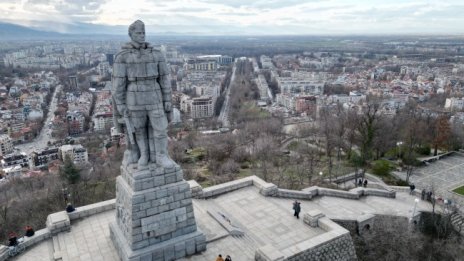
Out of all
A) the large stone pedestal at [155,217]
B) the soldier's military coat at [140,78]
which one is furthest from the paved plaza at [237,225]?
the soldier's military coat at [140,78]

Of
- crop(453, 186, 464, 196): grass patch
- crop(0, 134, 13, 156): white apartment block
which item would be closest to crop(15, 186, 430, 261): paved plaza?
crop(453, 186, 464, 196): grass patch

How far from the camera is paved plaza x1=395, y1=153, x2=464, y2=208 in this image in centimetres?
2638

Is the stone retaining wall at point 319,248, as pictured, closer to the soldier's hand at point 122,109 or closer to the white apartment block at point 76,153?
the soldier's hand at point 122,109

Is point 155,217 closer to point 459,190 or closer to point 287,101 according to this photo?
point 459,190

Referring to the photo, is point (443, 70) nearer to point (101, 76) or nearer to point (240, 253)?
point (101, 76)

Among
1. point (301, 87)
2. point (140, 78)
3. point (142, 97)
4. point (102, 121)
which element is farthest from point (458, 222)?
point (301, 87)

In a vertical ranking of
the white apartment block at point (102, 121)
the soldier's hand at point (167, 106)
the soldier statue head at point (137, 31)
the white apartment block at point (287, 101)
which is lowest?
the white apartment block at point (102, 121)

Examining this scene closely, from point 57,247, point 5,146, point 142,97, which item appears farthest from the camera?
point 5,146

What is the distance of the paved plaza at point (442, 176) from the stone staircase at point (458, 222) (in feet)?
17.0

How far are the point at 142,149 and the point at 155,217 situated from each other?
2.09 meters

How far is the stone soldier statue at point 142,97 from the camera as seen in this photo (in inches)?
400

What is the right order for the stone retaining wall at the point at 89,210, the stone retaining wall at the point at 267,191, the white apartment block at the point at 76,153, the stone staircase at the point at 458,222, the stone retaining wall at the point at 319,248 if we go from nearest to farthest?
1. the stone retaining wall at the point at 319,248
2. the stone retaining wall at the point at 89,210
3. the stone retaining wall at the point at 267,191
4. the stone staircase at the point at 458,222
5. the white apartment block at the point at 76,153

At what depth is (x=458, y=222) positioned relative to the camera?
1914 centimetres

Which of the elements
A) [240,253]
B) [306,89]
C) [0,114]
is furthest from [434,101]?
[0,114]
